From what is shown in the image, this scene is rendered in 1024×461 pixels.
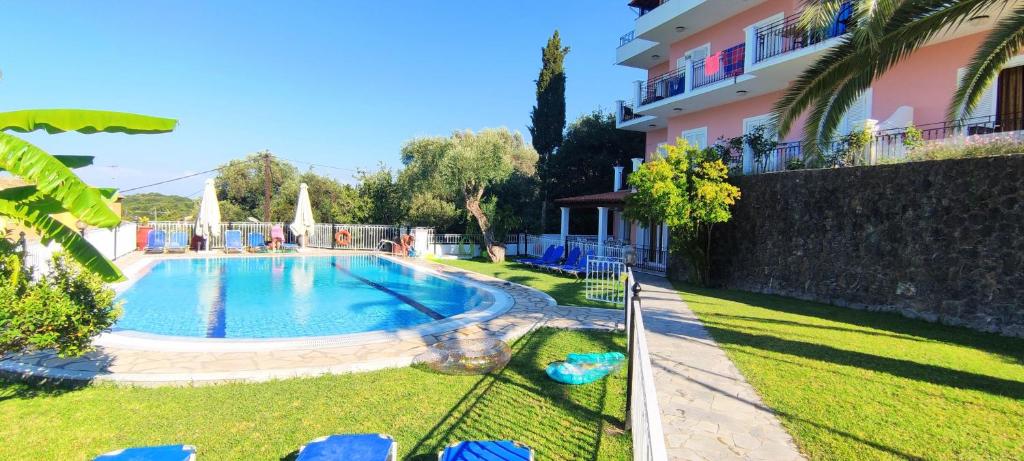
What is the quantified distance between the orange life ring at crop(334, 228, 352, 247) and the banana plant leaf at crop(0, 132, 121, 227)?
24867 mm

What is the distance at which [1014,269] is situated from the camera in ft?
28.1

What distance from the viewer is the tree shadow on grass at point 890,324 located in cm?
784

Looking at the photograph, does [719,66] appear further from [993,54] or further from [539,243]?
[993,54]

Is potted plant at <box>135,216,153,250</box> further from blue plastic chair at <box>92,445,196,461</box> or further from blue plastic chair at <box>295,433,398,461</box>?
blue plastic chair at <box>295,433,398,461</box>

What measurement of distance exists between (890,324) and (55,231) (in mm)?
12576

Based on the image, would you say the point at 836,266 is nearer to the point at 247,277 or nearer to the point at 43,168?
the point at 43,168

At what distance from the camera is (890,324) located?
9.32m

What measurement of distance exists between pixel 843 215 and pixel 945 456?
8854 millimetres

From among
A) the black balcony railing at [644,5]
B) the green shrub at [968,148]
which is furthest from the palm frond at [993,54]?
the black balcony railing at [644,5]

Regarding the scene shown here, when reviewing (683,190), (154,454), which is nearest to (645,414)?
(154,454)

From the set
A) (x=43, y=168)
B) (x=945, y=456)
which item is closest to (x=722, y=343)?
(x=945, y=456)

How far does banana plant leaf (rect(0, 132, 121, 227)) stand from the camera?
3396 millimetres

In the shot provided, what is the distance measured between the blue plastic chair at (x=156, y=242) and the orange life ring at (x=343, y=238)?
810 cm

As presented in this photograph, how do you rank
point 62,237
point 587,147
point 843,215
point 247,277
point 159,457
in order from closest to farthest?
point 159,457
point 62,237
point 843,215
point 247,277
point 587,147
